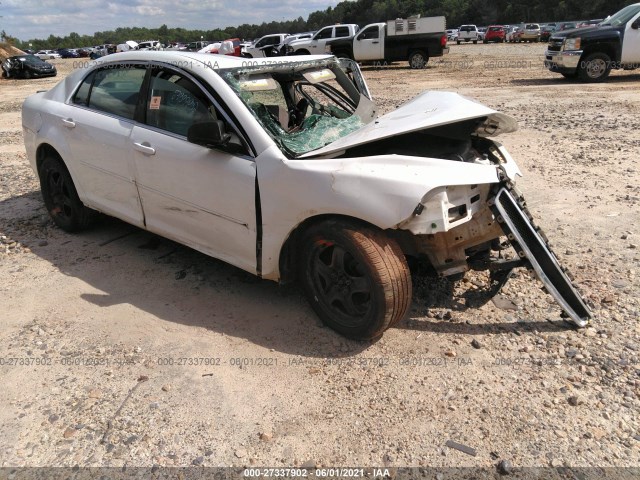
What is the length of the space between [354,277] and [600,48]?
14378mm

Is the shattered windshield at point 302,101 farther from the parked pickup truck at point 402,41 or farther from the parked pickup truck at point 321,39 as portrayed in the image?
the parked pickup truck at point 321,39

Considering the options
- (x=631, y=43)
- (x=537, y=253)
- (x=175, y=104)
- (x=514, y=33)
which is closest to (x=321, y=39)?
(x=631, y=43)

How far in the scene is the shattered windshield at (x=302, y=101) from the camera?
352 centimetres

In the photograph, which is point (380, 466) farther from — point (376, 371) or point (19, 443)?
point (19, 443)

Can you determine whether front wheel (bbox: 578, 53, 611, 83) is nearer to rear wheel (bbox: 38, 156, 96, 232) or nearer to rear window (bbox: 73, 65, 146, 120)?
rear window (bbox: 73, 65, 146, 120)

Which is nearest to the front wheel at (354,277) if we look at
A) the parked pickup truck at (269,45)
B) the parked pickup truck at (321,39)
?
the parked pickup truck at (321,39)

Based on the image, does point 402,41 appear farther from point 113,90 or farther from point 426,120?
point 426,120

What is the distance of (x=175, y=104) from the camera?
3834mm

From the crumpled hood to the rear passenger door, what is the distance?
1700mm

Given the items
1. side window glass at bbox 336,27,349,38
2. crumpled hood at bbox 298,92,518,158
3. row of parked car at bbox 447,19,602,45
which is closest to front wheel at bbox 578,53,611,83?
side window glass at bbox 336,27,349,38

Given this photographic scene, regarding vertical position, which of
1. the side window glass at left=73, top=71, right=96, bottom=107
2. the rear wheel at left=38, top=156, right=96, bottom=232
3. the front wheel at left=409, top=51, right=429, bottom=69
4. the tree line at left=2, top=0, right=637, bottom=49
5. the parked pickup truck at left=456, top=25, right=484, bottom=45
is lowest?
the rear wheel at left=38, top=156, right=96, bottom=232

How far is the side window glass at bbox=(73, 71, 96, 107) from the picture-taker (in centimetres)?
464

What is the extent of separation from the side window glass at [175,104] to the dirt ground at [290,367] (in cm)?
123

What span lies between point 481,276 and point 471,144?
1033 millimetres
